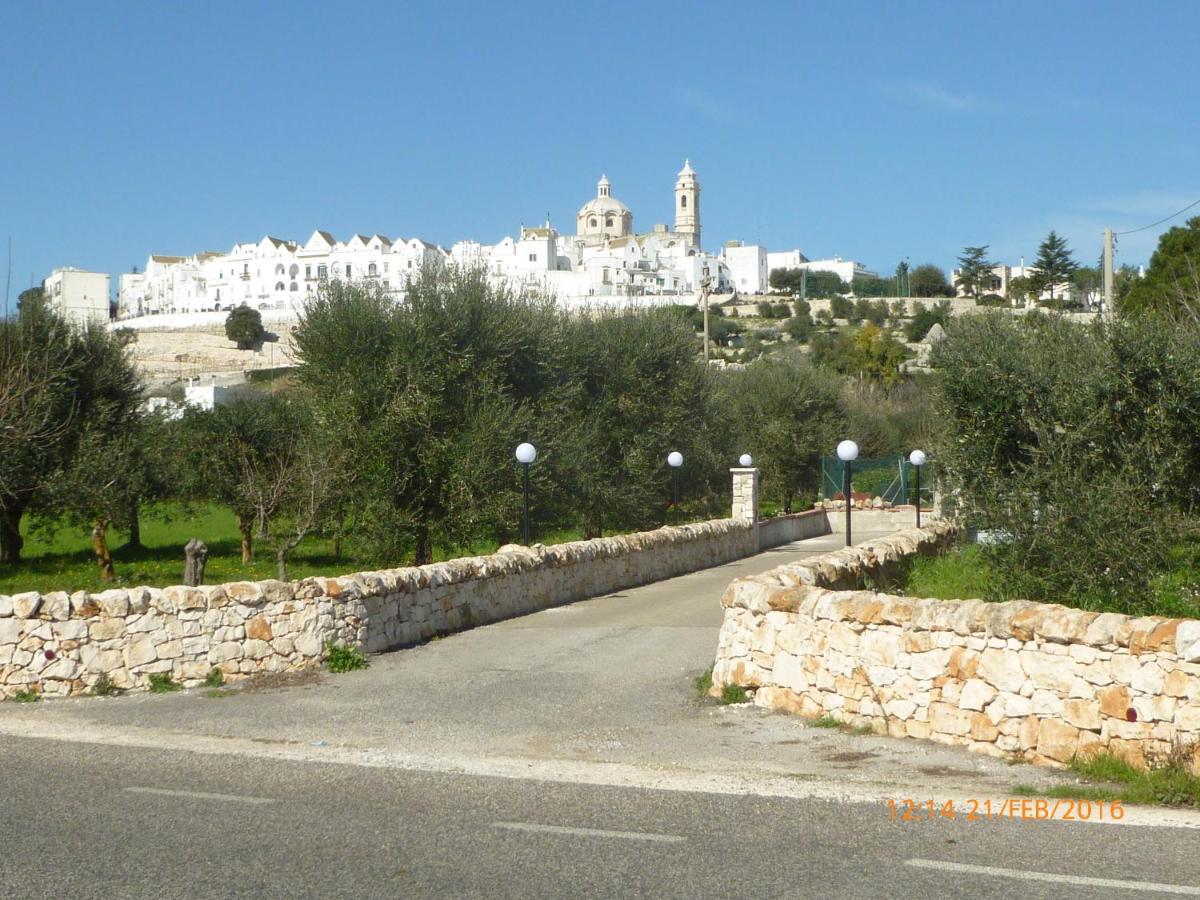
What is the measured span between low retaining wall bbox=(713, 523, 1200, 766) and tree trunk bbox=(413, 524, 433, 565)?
46.1 feet

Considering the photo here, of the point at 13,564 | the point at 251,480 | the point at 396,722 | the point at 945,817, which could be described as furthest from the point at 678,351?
the point at 945,817

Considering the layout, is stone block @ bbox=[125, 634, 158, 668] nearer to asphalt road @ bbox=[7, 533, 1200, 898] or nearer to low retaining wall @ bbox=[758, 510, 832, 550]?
asphalt road @ bbox=[7, 533, 1200, 898]

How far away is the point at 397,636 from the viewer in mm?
12969

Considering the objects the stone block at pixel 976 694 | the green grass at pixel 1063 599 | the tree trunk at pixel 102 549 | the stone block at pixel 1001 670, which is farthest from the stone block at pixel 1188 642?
the tree trunk at pixel 102 549

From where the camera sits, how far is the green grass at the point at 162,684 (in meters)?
10.9

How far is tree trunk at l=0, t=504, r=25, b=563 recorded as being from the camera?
94.0 feet

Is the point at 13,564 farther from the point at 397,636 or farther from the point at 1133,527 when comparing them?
the point at 1133,527

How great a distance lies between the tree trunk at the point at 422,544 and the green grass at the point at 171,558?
1.22 feet

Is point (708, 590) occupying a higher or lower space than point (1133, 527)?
lower

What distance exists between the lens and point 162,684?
10953mm

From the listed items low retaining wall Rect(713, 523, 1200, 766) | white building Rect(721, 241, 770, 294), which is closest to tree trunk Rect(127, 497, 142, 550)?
low retaining wall Rect(713, 523, 1200, 766)

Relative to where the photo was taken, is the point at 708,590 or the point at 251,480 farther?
the point at 251,480

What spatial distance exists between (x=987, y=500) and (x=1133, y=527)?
1.72 metres

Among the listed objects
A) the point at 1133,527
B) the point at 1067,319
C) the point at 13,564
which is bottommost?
the point at 13,564
